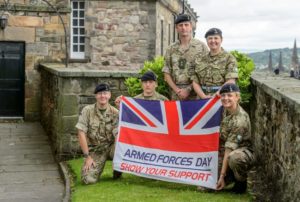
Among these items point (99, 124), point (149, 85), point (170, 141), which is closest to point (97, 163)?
point (99, 124)

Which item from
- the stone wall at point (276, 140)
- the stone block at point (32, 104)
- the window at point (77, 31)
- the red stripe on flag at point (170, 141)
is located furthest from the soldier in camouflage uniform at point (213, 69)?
the window at point (77, 31)

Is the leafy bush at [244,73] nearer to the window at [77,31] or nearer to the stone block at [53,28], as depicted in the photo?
the stone block at [53,28]

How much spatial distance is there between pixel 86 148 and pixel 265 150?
255 cm

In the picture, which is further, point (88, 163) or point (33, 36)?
point (33, 36)

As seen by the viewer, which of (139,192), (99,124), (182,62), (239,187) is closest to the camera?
(239,187)

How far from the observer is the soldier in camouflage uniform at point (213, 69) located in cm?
793

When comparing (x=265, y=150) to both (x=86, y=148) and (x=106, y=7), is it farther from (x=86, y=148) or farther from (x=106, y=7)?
(x=106, y=7)

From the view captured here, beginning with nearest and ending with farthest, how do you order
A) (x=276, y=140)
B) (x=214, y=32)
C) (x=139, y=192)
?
(x=276, y=140) < (x=139, y=192) < (x=214, y=32)

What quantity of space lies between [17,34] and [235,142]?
1212cm

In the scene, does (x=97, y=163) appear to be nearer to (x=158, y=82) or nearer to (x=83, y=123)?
(x=83, y=123)

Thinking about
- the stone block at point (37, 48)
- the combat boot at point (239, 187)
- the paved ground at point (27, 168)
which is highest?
the stone block at point (37, 48)

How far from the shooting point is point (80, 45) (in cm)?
2192

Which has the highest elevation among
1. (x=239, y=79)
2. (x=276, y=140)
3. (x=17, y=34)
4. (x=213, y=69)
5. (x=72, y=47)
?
(x=17, y=34)

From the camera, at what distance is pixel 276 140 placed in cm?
711
